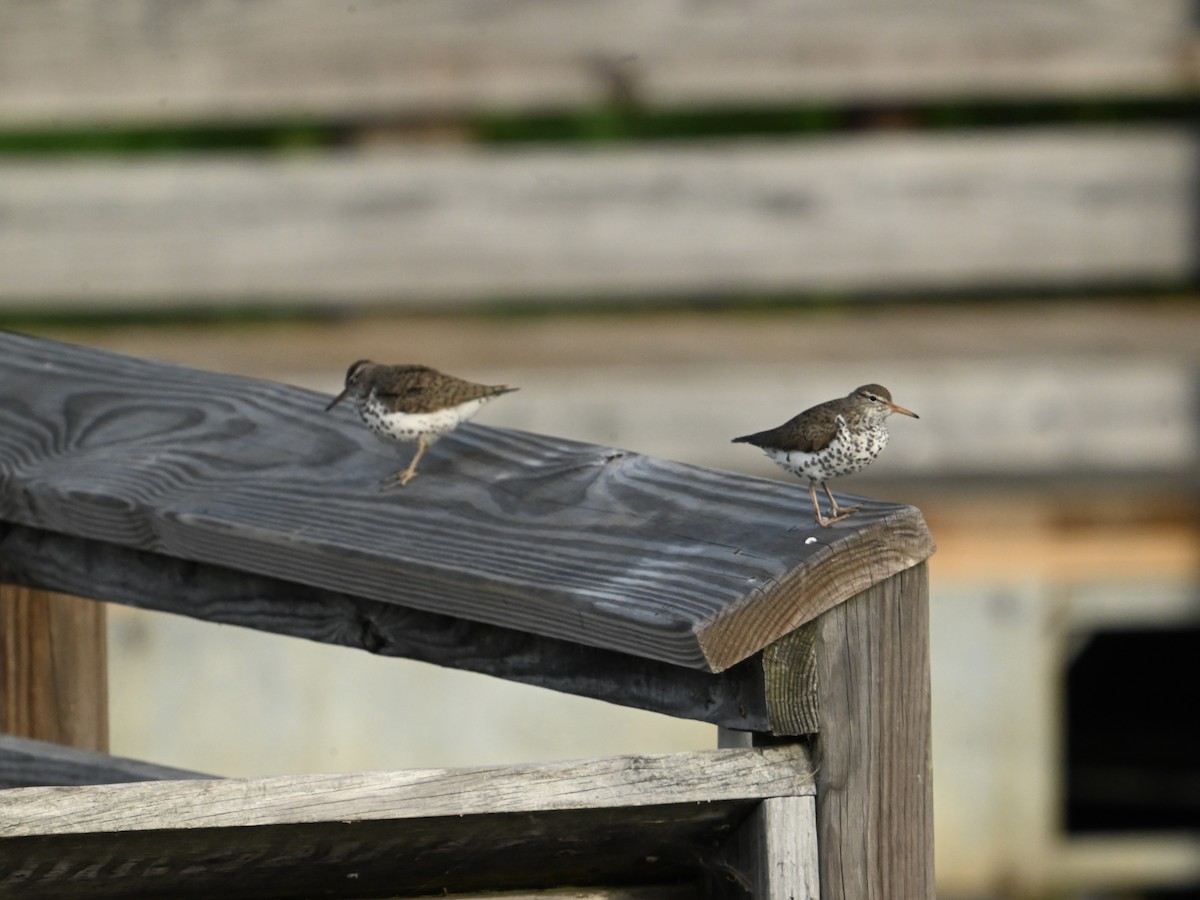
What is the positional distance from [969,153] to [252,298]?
116 inches

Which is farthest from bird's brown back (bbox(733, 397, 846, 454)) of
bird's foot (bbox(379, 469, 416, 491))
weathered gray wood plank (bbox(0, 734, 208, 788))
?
weathered gray wood plank (bbox(0, 734, 208, 788))

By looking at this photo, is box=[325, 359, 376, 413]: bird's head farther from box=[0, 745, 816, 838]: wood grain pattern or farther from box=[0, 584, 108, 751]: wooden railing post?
box=[0, 745, 816, 838]: wood grain pattern

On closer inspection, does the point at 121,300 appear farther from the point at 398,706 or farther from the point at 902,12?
the point at 902,12

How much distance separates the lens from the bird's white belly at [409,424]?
2765 mm

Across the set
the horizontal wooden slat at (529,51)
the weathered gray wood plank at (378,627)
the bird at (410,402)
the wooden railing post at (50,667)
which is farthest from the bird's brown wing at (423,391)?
the horizontal wooden slat at (529,51)

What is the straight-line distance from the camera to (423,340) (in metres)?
8.17

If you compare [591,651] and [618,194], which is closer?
[591,651]

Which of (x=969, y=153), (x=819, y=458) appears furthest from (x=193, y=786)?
(x=969, y=153)

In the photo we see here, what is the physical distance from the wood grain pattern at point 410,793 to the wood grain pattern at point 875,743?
0.06 metres

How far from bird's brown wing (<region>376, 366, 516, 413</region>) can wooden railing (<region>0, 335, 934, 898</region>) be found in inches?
16.5

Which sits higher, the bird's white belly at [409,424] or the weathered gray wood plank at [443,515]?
the bird's white belly at [409,424]

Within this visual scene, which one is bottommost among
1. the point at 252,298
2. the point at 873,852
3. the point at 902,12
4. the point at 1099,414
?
the point at 873,852

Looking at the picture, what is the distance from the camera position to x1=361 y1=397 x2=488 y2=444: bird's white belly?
2.77 meters

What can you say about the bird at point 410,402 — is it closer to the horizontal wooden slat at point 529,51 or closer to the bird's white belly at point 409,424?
the bird's white belly at point 409,424
